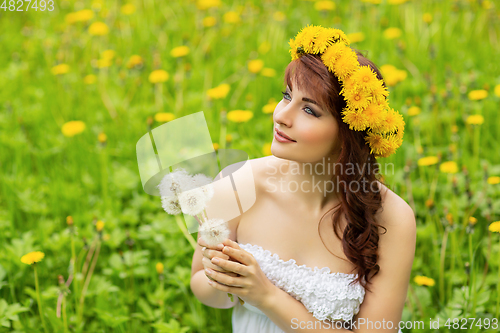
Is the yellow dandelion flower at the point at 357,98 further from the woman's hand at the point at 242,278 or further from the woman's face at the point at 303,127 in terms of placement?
the woman's hand at the point at 242,278

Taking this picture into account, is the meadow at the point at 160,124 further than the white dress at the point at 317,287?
Yes

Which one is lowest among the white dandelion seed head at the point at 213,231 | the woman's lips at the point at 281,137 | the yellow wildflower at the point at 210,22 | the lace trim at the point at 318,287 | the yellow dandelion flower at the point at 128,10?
the lace trim at the point at 318,287

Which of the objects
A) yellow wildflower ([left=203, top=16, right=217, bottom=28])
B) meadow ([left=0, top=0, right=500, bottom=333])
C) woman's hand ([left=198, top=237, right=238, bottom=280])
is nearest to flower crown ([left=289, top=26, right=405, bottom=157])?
meadow ([left=0, top=0, right=500, bottom=333])

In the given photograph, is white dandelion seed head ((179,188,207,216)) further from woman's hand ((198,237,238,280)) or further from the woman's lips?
the woman's lips

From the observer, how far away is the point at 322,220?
1511 mm

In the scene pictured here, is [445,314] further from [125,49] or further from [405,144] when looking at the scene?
[125,49]

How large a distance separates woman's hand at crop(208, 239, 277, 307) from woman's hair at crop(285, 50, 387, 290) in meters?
0.34

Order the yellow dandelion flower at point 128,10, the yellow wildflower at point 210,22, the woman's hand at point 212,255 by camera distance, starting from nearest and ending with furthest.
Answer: the woman's hand at point 212,255 < the yellow wildflower at point 210,22 < the yellow dandelion flower at point 128,10

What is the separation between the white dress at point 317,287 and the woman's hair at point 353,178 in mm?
59

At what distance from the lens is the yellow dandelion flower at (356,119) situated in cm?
126

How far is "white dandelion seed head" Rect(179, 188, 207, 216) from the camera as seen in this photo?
109 centimetres

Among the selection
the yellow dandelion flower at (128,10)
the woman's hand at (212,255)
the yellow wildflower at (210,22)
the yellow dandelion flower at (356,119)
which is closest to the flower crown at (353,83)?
the yellow dandelion flower at (356,119)

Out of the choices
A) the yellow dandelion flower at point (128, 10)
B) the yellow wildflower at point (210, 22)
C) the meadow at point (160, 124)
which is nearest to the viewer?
the meadow at point (160, 124)

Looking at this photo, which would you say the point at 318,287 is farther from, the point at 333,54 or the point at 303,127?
the point at 333,54
